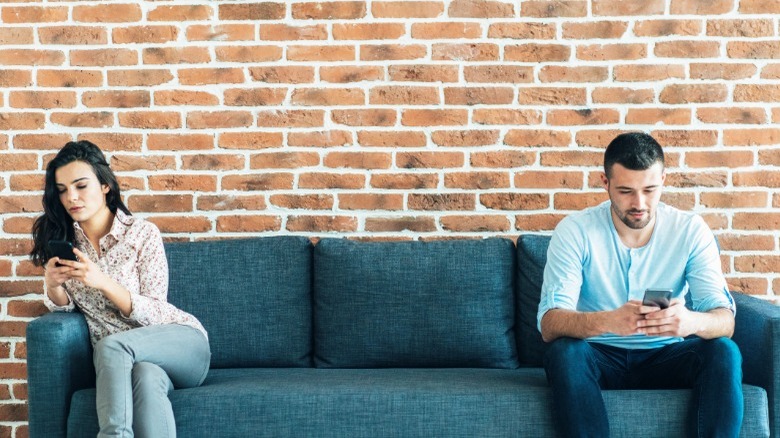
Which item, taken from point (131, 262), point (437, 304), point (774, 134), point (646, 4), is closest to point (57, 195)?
point (131, 262)

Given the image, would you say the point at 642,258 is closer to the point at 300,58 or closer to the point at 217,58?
the point at 300,58

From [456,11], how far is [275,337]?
137cm

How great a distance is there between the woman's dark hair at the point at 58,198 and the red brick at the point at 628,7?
6.08ft

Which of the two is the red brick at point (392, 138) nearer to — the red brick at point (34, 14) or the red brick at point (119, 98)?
the red brick at point (119, 98)

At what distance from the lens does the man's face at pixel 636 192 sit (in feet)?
8.32

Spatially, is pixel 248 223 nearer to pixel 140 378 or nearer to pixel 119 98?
pixel 119 98

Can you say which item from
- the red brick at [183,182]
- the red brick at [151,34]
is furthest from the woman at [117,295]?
the red brick at [151,34]

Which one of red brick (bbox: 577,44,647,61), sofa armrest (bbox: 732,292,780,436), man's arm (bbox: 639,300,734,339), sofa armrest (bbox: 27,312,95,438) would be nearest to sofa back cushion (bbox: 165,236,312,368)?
sofa armrest (bbox: 27,312,95,438)

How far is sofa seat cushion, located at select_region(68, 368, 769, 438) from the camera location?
92.9 inches

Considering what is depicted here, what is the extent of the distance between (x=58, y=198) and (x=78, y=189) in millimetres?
105

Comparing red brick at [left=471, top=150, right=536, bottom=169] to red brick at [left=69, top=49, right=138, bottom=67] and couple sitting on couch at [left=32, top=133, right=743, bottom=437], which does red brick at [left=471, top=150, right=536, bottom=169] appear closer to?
couple sitting on couch at [left=32, top=133, right=743, bottom=437]

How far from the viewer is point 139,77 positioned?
3.28 metres

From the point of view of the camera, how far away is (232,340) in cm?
295

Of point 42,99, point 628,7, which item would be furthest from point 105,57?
point 628,7
